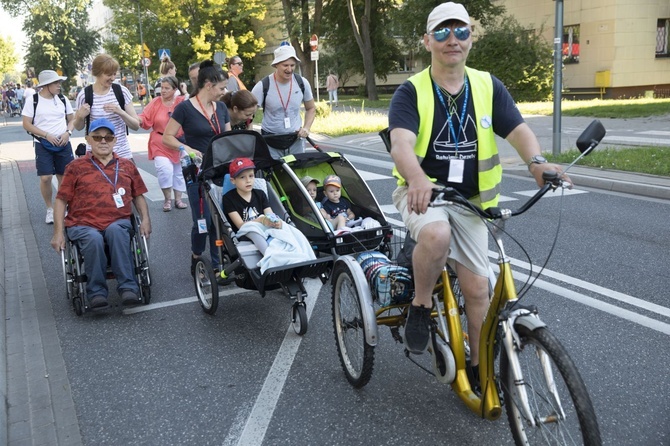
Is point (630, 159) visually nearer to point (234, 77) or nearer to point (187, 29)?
point (234, 77)

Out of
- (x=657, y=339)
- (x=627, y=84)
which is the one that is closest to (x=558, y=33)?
(x=657, y=339)

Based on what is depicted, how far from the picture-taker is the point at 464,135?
A: 3.25 m

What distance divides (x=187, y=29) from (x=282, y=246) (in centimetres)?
5244

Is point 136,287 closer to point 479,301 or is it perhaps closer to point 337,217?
point 337,217

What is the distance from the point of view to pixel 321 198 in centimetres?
661

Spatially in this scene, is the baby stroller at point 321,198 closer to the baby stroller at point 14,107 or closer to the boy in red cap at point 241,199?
the boy in red cap at point 241,199

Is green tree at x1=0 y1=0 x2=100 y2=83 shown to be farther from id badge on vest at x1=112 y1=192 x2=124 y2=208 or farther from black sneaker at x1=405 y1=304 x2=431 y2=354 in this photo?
black sneaker at x1=405 y1=304 x2=431 y2=354

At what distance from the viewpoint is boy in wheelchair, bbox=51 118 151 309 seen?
541cm

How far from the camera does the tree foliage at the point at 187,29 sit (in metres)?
50.8

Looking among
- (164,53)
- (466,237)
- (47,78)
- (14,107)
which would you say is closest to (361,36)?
(164,53)

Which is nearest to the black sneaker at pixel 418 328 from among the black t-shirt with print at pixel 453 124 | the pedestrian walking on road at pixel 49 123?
the black t-shirt with print at pixel 453 124

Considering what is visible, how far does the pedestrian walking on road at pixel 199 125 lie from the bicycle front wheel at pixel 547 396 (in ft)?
12.2

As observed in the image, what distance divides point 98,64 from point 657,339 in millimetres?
6013

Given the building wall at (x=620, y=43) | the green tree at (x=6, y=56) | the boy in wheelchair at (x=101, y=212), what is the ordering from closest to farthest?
the boy in wheelchair at (x=101, y=212), the building wall at (x=620, y=43), the green tree at (x=6, y=56)
